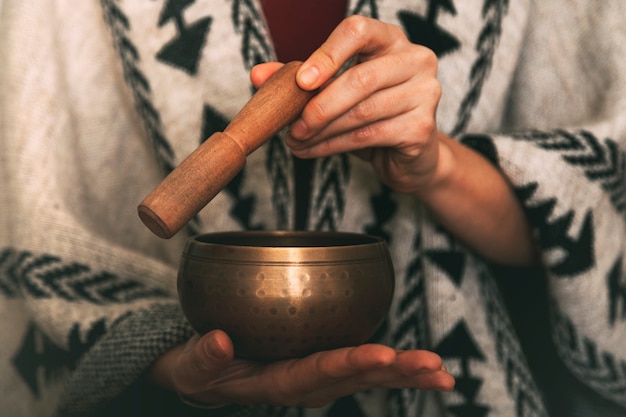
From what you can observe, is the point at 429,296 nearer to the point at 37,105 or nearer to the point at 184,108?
the point at 184,108

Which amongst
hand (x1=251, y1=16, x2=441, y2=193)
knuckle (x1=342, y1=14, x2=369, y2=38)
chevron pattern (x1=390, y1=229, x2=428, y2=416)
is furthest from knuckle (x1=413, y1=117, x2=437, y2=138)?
chevron pattern (x1=390, y1=229, x2=428, y2=416)

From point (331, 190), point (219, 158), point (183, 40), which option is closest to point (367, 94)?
point (219, 158)

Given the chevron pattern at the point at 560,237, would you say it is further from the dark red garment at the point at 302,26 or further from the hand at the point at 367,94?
the dark red garment at the point at 302,26

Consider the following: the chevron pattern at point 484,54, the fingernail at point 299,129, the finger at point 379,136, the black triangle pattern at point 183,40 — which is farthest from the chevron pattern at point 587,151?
the black triangle pattern at point 183,40

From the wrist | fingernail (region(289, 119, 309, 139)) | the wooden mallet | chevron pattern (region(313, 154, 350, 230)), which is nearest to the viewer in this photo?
the wooden mallet

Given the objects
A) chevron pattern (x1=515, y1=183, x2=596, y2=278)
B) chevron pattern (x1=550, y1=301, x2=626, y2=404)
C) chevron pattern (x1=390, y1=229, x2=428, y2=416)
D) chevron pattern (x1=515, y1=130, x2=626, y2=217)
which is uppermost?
chevron pattern (x1=515, y1=130, x2=626, y2=217)

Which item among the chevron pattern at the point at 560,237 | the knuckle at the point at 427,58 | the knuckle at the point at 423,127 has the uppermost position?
the knuckle at the point at 427,58

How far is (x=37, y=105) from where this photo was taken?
0.78 metres

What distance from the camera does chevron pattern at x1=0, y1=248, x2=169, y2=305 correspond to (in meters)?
0.71

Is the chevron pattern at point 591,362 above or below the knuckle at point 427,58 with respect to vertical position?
below

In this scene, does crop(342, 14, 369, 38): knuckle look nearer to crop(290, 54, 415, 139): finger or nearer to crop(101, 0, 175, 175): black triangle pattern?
crop(290, 54, 415, 139): finger

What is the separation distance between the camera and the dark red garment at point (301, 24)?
821 millimetres

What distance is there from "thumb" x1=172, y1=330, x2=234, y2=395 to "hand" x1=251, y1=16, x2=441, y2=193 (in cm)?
19

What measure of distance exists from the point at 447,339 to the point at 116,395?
→ 1.24 feet
